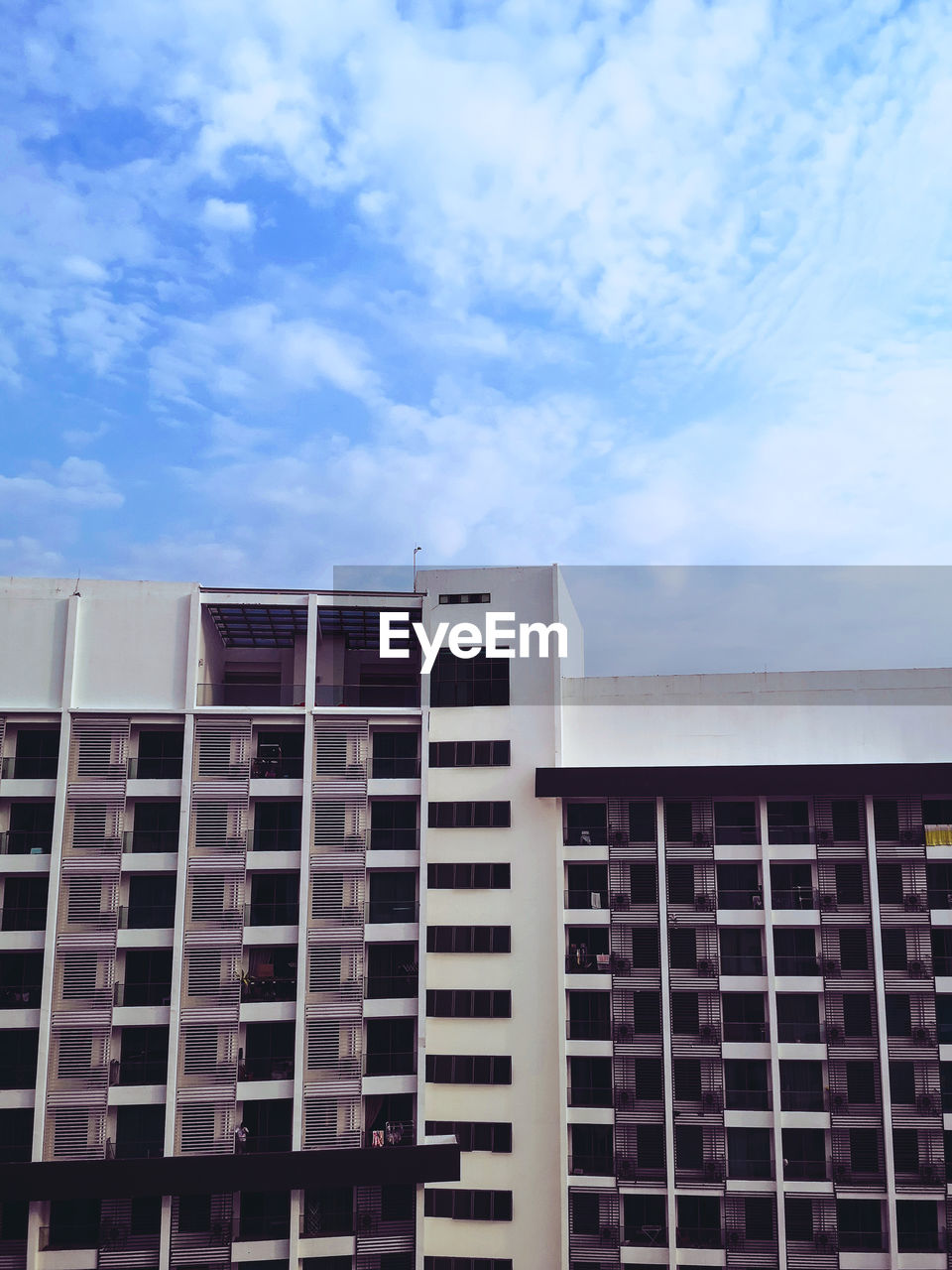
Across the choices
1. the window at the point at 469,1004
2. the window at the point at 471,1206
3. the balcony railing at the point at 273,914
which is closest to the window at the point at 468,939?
the window at the point at 469,1004

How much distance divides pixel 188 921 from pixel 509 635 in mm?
11758

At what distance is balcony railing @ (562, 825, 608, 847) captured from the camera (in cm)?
2597

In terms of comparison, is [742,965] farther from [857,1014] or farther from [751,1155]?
[751,1155]

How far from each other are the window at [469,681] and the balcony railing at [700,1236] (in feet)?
48.2

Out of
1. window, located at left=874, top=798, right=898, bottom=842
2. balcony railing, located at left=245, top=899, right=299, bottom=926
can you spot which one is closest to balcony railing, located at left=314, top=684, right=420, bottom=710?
balcony railing, located at left=245, top=899, right=299, bottom=926

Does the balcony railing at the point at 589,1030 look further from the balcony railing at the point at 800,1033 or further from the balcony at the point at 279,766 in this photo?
the balcony at the point at 279,766

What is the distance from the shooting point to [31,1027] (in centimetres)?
2303

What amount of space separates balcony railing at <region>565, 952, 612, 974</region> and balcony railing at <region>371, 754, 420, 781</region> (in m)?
6.73

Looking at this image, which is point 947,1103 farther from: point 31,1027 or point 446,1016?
point 31,1027

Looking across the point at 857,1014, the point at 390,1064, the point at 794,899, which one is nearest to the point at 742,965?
the point at 794,899

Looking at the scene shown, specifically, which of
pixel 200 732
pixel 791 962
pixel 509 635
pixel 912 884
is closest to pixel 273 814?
pixel 200 732

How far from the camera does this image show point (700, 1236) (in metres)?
23.9

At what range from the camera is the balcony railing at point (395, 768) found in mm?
25438

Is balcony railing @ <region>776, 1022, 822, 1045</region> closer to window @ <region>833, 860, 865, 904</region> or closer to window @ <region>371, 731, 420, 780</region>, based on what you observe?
window @ <region>833, 860, 865, 904</region>
